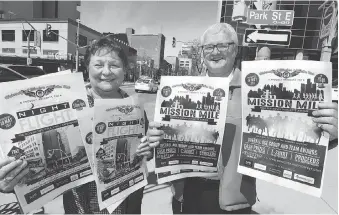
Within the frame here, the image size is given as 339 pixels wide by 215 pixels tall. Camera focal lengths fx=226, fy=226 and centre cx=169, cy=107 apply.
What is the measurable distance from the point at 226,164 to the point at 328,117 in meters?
0.61

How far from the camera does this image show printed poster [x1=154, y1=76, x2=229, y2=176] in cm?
128

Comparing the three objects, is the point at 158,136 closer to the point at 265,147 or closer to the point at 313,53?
the point at 265,147

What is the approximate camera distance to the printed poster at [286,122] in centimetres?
113

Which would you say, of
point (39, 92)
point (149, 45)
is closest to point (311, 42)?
point (39, 92)

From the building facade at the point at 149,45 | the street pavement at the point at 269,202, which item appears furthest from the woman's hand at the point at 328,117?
the building facade at the point at 149,45

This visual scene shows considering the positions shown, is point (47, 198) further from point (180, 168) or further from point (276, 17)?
point (276, 17)

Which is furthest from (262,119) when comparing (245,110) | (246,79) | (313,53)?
(313,53)

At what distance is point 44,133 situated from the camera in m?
1.07

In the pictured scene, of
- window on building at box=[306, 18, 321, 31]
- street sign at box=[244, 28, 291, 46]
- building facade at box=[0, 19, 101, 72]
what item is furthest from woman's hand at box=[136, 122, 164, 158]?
building facade at box=[0, 19, 101, 72]

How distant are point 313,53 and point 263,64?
2690cm

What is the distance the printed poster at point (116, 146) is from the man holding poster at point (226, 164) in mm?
473

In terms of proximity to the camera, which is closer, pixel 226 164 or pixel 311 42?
pixel 226 164

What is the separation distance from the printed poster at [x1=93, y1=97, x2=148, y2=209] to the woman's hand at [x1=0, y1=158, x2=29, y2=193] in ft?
1.06

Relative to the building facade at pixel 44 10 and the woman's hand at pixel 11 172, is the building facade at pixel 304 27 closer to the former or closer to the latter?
the woman's hand at pixel 11 172
